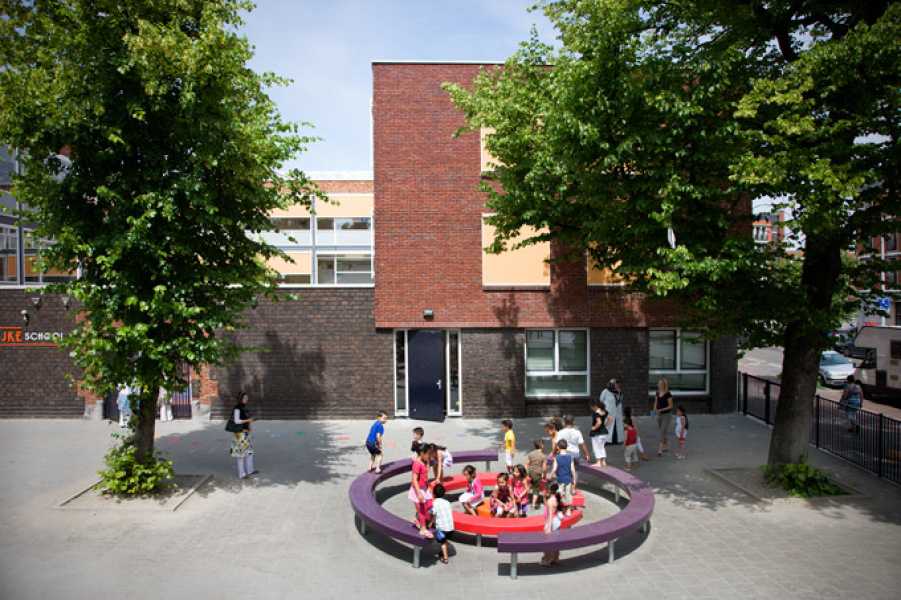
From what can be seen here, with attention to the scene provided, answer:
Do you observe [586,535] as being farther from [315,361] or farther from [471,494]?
[315,361]

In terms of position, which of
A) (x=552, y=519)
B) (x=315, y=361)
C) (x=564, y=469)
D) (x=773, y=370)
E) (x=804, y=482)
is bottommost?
(x=773, y=370)

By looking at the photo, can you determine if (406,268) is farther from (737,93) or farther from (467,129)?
(737,93)

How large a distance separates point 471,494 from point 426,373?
7.99 meters

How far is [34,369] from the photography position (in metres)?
18.9

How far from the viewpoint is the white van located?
22031 mm

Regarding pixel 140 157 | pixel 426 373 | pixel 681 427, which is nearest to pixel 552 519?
pixel 681 427

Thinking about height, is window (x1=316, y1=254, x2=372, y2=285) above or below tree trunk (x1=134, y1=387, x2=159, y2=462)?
above

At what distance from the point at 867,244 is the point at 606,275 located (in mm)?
8017

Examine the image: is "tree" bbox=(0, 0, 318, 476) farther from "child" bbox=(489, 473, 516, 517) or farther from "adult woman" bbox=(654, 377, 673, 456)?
"adult woman" bbox=(654, 377, 673, 456)

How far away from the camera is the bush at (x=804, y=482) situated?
11.6 m

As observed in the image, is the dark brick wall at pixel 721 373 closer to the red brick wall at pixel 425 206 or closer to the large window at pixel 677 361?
the large window at pixel 677 361

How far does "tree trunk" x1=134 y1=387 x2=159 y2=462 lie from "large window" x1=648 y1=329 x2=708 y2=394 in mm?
13613

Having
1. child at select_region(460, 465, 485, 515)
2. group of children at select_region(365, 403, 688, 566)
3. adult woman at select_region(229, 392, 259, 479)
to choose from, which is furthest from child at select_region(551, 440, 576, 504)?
adult woman at select_region(229, 392, 259, 479)

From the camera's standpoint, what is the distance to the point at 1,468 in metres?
13.7
